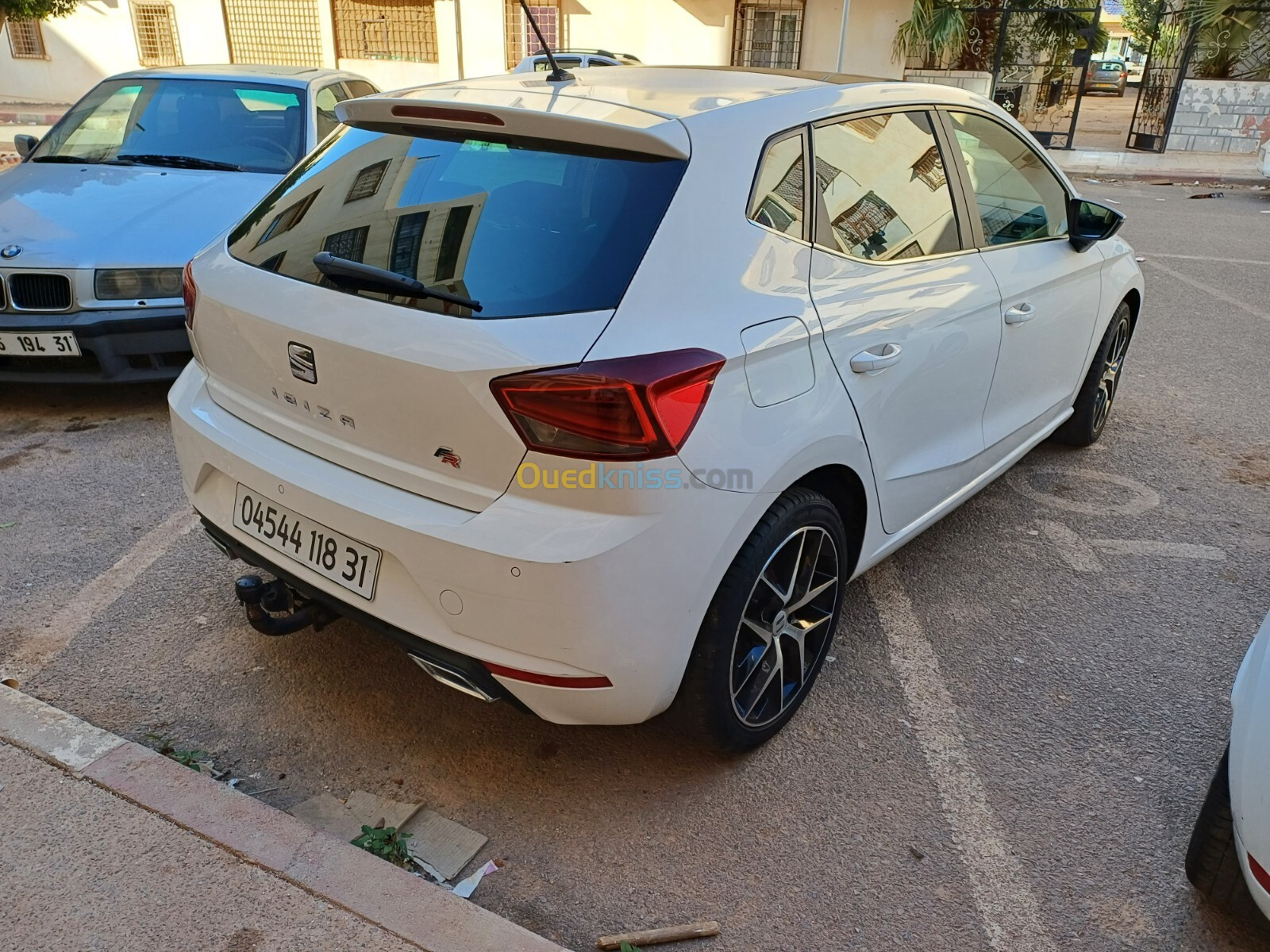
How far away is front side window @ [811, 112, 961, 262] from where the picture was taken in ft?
8.62

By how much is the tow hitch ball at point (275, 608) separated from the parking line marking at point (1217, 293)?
7.44 meters

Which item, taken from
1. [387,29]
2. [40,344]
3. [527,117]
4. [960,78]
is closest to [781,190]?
[527,117]

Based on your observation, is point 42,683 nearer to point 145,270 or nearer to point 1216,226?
point 145,270

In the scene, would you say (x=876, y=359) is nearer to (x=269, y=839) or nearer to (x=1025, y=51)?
(x=269, y=839)

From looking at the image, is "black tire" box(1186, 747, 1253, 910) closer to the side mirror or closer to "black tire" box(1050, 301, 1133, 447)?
the side mirror

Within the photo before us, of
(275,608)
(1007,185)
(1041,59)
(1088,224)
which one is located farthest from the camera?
(1041,59)

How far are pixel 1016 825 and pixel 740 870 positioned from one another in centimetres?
75

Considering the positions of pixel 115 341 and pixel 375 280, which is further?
pixel 115 341

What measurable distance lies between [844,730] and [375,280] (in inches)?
71.5

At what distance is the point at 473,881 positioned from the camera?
89.5 inches

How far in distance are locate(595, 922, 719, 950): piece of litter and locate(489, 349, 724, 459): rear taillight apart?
1.07 m

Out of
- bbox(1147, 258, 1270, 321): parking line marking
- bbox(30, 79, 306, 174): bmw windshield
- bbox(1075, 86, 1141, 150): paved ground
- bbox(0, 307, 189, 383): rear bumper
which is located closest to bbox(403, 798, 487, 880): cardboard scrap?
bbox(0, 307, 189, 383): rear bumper

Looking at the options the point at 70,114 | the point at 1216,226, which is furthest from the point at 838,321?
the point at 1216,226

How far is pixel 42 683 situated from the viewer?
2859 millimetres
